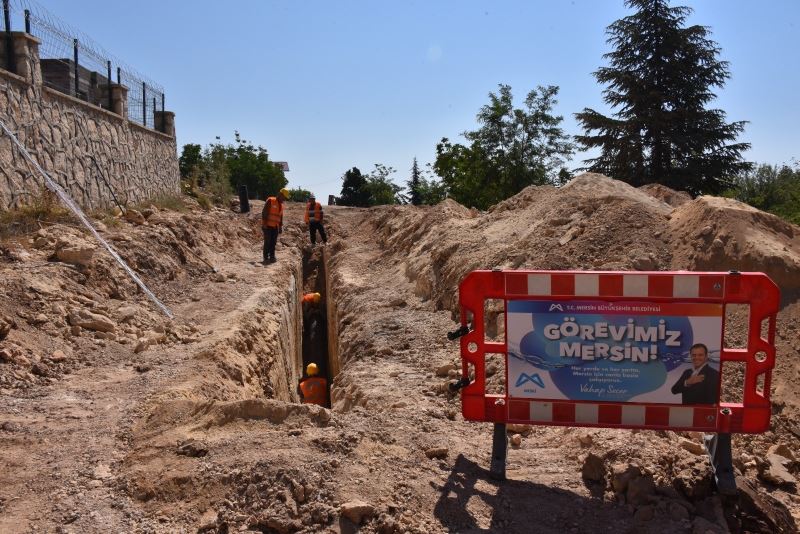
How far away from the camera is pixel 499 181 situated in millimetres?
25969

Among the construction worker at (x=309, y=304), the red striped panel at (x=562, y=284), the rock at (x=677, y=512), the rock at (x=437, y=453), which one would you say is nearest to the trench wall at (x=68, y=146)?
the construction worker at (x=309, y=304)

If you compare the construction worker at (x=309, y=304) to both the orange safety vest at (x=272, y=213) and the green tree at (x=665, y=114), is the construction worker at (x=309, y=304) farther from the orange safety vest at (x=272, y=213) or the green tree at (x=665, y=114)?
the green tree at (x=665, y=114)

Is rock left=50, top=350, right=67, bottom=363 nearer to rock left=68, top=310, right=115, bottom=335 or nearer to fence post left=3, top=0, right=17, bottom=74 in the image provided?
rock left=68, top=310, right=115, bottom=335

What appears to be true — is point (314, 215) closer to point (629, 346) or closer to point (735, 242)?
point (735, 242)

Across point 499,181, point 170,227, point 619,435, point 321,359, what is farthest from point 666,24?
point 619,435

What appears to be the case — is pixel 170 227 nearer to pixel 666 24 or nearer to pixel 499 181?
pixel 499 181

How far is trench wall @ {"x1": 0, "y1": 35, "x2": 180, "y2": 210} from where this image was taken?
Answer: 31.9 ft

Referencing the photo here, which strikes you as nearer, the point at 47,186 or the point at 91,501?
the point at 91,501

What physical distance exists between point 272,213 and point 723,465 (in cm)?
1181

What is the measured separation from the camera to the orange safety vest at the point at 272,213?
1386 centimetres

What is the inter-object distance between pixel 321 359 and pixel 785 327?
1199 cm

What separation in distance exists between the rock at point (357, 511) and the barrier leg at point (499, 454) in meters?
0.95

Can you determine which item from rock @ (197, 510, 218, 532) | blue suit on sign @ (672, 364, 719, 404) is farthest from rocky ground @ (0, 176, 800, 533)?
blue suit on sign @ (672, 364, 719, 404)

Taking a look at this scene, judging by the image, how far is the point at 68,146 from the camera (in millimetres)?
11969
